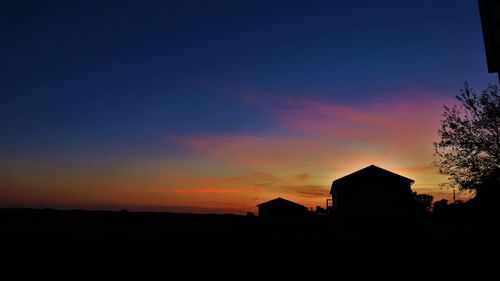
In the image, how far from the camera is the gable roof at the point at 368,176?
3362cm

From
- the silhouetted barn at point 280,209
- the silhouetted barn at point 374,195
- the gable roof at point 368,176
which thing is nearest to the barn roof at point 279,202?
the silhouetted barn at point 280,209

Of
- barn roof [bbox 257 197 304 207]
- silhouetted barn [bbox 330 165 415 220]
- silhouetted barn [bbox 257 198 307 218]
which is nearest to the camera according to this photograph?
silhouetted barn [bbox 330 165 415 220]

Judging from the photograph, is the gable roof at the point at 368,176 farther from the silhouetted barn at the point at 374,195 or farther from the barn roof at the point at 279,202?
the barn roof at the point at 279,202

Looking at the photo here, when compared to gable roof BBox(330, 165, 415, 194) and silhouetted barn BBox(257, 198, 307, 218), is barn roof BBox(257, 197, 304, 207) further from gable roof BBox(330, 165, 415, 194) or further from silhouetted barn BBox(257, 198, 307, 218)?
gable roof BBox(330, 165, 415, 194)

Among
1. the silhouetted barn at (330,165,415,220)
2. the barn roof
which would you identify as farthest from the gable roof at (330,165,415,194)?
the barn roof

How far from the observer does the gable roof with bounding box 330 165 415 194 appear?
1324 inches

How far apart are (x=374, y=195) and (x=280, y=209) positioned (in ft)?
96.7

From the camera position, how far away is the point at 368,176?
34.2m

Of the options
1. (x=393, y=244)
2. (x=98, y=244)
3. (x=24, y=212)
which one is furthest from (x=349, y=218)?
(x=24, y=212)

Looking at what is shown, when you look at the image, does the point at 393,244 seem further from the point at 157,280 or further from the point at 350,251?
the point at 157,280

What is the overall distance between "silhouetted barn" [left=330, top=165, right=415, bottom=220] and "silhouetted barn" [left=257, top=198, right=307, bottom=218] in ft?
88.7

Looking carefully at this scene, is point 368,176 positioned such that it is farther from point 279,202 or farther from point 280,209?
point 279,202

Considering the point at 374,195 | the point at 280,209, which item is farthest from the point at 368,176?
the point at 280,209

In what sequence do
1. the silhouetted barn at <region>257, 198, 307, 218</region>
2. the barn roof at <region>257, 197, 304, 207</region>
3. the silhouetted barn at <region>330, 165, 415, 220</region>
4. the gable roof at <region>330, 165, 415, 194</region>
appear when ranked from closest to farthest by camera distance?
the silhouetted barn at <region>330, 165, 415, 220</region> < the gable roof at <region>330, 165, 415, 194</region> < the silhouetted barn at <region>257, 198, 307, 218</region> < the barn roof at <region>257, 197, 304, 207</region>
